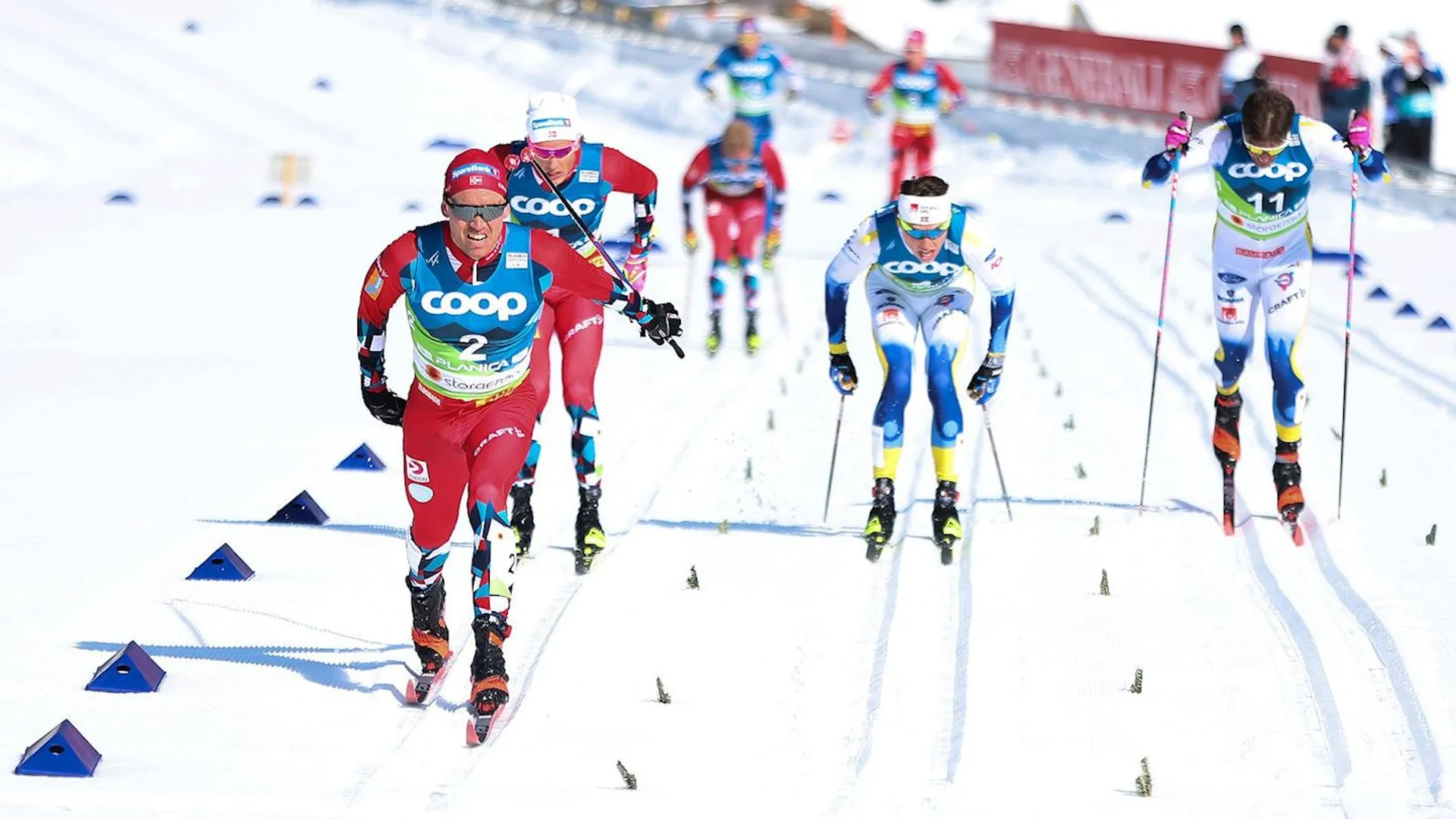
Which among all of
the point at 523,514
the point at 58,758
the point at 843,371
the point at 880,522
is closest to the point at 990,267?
the point at 843,371

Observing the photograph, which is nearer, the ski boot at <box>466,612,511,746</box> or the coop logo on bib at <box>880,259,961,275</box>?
the ski boot at <box>466,612,511,746</box>

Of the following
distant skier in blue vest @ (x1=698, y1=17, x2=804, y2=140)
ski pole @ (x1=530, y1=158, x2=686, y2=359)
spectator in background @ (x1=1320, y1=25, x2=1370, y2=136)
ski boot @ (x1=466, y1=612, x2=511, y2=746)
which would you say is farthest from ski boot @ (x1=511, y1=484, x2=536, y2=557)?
spectator in background @ (x1=1320, y1=25, x2=1370, y2=136)

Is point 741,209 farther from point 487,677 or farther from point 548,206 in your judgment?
point 487,677

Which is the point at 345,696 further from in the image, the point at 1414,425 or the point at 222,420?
the point at 1414,425

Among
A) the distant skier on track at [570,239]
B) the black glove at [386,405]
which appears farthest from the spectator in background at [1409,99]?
the black glove at [386,405]

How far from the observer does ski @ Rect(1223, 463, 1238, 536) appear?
10.2 metres

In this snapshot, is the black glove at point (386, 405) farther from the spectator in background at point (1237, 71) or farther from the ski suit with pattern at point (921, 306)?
the spectator in background at point (1237, 71)

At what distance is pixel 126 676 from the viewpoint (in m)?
7.68

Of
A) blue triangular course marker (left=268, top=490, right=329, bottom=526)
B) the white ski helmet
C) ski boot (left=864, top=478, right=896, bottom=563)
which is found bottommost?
blue triangular course marker (left=268, top=490, right=329, bottom=526)

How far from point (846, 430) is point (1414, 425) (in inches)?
145

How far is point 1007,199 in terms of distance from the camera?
26797 mm

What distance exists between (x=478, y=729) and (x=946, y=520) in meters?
3.22

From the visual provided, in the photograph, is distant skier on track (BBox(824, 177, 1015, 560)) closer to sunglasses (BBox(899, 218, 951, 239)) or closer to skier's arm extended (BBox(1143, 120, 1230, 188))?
sunglasses (BBox(899, 218, 951, 239))

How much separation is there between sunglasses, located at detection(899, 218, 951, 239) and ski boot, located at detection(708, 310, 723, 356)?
241 inches
